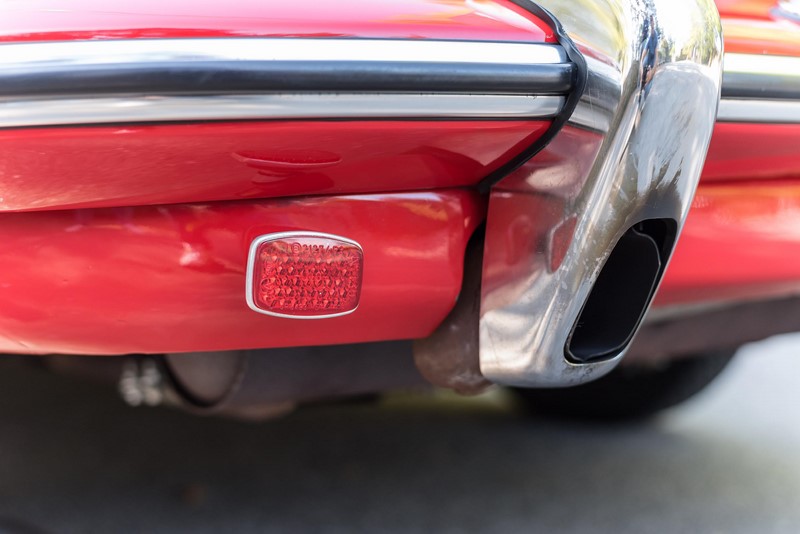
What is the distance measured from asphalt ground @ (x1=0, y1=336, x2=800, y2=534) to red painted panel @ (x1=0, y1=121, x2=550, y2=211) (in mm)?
782

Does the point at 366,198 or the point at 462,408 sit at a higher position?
the point at 366,198

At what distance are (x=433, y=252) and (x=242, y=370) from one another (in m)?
0.39

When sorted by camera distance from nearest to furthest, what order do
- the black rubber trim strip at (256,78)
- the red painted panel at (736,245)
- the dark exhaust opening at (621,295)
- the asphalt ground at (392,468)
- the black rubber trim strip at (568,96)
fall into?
the black rubber trim strip at (256,78) → the black rubber trim strip at (568,96) → the dark exhaust opening at (621,295) → the red painted panel at (736,245) → the asphalt ground at (392,468)

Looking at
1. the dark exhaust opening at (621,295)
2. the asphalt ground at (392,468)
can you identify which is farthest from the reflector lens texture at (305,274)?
the asphalt ground at (392,468)

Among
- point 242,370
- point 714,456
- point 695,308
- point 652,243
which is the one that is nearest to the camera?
point 652,243

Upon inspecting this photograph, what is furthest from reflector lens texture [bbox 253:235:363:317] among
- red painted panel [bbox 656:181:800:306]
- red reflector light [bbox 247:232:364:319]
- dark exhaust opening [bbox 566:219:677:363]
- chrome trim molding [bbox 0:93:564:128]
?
red painted panel [bbox 656:181:800:306]

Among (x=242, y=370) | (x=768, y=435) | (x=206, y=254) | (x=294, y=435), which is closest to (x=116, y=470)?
(x=294, y=435)

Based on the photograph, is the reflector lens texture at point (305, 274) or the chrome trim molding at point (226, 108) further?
the reflector lens texture at point (305, 274)

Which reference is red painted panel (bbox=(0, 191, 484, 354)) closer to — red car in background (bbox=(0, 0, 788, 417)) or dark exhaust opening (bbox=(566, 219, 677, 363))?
red car in background (bbox=(0, 0, 788, 417))

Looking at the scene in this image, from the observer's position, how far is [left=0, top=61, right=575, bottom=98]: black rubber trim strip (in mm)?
953

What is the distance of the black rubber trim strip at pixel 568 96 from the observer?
1.08 meters

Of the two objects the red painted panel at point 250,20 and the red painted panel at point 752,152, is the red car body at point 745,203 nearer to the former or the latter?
the red painted panel at point 752,152

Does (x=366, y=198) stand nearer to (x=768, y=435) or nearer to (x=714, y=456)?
(x=714, y=456)

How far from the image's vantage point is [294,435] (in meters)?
2.31
